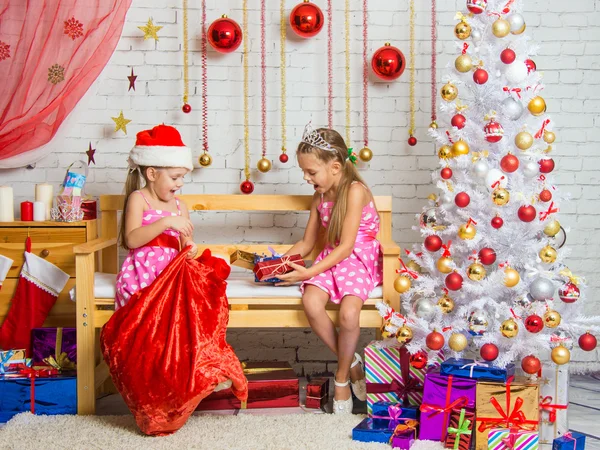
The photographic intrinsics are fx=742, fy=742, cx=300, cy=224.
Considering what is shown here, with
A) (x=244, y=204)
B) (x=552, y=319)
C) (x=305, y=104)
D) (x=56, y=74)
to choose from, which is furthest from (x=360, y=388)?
(x=56, y=74)

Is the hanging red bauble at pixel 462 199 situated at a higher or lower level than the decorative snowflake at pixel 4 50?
lower

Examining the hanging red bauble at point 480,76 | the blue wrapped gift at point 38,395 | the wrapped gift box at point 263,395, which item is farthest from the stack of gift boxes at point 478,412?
the blue wrapped gift at point 38,395

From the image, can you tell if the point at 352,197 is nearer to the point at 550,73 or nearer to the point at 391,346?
the point at 391,346

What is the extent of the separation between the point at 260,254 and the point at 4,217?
1.15 metres

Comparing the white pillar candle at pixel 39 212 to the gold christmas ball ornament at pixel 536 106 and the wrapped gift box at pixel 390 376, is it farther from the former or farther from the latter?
the gold christmas ball ornament at pixel 536 106

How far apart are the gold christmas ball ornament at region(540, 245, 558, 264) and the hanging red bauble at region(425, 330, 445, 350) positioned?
0.48 meters

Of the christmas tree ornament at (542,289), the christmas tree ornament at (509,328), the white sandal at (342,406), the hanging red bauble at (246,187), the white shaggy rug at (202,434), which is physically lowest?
the white shaggy rug at (202,434)

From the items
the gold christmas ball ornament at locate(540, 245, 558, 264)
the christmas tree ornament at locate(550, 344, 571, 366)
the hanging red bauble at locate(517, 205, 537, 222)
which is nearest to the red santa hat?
the hanging red bauble at locate(517, 205, 537, 222)

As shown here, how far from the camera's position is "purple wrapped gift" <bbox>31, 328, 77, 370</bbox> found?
310cm

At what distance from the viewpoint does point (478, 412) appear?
263cm

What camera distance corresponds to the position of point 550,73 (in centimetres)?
368

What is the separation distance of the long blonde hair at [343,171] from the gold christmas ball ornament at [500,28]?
776 mm

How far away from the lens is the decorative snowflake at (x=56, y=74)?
11.4 feet

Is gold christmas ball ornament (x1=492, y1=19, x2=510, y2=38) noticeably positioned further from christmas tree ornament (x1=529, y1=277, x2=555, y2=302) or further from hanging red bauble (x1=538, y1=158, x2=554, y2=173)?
christmas tree ornament (x1=529, y1=277, x2=555, y2=302)
